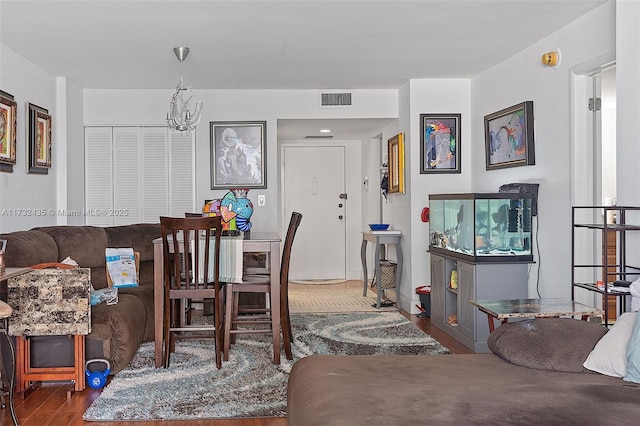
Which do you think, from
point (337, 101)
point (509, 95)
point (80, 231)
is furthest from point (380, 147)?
point (80, 231)

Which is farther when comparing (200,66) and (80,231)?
(200,66)

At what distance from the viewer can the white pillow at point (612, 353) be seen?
2.32 metres

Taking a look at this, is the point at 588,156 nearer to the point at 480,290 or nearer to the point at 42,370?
the point at 480,290

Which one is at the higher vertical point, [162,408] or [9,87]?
[9,87]

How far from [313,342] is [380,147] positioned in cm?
387

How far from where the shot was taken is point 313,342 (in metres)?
4.88

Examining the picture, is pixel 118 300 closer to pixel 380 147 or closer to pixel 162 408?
pixel 162 408

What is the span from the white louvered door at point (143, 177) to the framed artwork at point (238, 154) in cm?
26

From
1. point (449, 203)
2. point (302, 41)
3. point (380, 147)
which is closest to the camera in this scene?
point (302, 41)

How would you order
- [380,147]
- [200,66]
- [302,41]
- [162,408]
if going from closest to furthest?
[162,408] → [302,41] → [200,66] → [380,147]

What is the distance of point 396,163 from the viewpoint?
22.7ft

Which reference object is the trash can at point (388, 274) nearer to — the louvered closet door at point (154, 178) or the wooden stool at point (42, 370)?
the louvered closet door at point (154, 178)

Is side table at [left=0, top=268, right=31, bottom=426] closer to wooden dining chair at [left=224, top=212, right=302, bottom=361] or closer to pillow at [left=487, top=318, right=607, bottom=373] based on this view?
wooden dining chair at [left=224, top=212, right=302, bottom=361]

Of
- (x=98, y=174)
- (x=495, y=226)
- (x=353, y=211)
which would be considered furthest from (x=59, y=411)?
(x=353, y=211)
